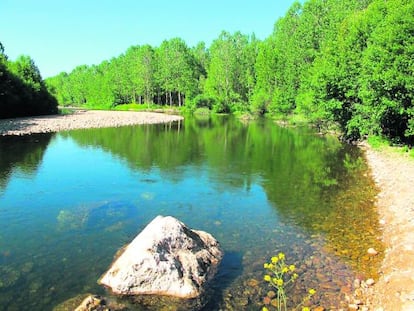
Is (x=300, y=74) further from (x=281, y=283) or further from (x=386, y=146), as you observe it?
(x=281, y=283)

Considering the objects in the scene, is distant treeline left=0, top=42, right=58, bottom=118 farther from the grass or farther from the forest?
the grass

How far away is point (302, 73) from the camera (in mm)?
70250

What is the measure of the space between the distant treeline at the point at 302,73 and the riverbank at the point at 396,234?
20.5 ft

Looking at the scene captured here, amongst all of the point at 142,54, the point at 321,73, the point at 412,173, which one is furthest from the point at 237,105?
the point at 412,173

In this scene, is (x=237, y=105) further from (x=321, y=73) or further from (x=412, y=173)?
(x=412, y=173)

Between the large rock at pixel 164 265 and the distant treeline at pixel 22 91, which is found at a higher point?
the distant treeline at pixel 22 91

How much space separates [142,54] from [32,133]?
81.2 metres

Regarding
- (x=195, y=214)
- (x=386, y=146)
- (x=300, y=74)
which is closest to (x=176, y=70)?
(x=300, y=74)

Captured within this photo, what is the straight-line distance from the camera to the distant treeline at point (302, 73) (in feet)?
86.7

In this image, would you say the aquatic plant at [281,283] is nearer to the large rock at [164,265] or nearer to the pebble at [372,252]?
the large rock at [164,265]

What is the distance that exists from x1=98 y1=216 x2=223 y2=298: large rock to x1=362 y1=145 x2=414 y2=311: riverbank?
15.2 feet

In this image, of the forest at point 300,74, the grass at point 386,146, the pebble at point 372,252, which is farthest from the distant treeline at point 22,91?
the pebble at point 372,252

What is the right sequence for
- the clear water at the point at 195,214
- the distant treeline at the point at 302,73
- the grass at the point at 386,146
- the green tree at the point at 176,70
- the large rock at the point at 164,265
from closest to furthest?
1. the large rock at the point at 164,265
2. the clear water at the point at 195,214
3. the distant treeline at the point at 302,73
4. the grass at the point at 386,146
5. the green tree at the point at 176,70

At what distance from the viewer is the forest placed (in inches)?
1043
